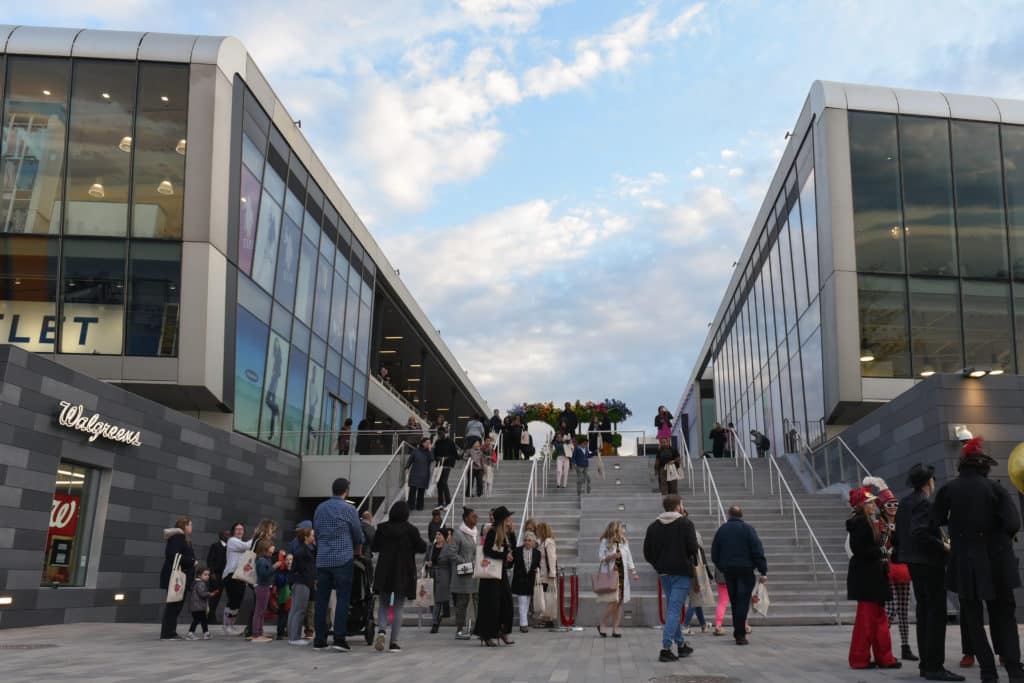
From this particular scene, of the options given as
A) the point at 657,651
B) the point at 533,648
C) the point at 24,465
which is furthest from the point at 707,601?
the point at 24,465

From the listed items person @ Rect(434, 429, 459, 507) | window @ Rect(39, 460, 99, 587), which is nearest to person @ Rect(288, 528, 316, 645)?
window @ Rect(39, 460, 99, 587)

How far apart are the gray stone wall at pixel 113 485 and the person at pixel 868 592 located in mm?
12182

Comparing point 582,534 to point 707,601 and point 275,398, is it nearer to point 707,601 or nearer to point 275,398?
point 707,601

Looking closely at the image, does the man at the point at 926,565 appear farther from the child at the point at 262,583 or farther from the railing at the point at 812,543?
the child at the point at 262,583

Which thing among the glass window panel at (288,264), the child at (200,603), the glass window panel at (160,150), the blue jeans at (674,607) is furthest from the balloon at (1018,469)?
the glass window panel at (288,264)

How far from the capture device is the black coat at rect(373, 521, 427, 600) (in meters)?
10.8

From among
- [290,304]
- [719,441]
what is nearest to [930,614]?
[290,304]

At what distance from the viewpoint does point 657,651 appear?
10961mm

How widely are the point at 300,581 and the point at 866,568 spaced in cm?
661

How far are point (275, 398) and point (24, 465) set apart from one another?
12.2 metres

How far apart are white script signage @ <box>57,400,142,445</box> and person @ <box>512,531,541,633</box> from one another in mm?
8105

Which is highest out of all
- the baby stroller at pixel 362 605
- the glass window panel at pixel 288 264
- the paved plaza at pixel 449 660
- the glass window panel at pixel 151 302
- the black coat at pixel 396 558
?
the glass window panel at pixel 288 264

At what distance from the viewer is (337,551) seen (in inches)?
419

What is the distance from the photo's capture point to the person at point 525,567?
1356 cm
